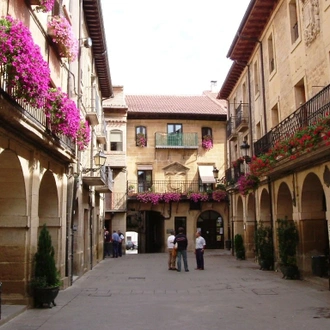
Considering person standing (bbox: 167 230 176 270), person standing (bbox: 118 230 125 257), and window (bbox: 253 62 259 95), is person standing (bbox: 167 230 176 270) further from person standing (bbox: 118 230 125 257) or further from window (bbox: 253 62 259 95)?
person standing (bbox: 118 230 125 257)

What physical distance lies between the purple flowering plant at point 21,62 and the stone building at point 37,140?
0.01 metres

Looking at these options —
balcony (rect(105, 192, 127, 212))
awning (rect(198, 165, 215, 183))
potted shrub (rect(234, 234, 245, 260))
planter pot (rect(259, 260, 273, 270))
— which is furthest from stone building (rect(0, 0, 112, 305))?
awning (rect(198, 165, 215, 183))

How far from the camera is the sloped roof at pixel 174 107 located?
34719 mm

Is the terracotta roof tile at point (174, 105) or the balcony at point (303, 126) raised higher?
the terracotta roof tile at point (174, 105)

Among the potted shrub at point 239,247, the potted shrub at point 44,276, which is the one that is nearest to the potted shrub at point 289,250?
the potted shrub at point 44,276

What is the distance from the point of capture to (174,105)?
36.9 metres

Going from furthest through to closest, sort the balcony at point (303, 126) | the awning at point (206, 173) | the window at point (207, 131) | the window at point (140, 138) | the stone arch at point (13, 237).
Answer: the window at point (207, 131) < the window at point (140, 138) < the awning at point (206, 173) < the balcony at point (303, 126) < the stone arch at point (13, 237)

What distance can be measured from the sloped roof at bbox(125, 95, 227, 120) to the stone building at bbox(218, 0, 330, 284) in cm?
1124

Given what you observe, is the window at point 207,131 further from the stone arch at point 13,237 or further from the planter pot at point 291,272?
the stone arch at point 13,237

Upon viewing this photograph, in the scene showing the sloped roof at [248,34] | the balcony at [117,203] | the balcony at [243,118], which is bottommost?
the balcony at [117,203]

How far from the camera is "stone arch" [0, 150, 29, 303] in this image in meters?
10.0

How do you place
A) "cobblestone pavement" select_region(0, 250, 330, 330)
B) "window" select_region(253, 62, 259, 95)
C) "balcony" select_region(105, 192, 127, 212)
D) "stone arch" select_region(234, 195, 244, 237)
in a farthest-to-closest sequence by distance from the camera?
"balcony" select_region(105, 192, 127, 212)
"stone arch" select_region(234, 195, 244, 237)
"window" select_region(253, 62, 259, 95)
"cobblestone pavement" select_region(0, 250, 330, 330)

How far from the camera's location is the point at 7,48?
698cm

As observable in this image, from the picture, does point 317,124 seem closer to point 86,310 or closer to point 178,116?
point 86,310
